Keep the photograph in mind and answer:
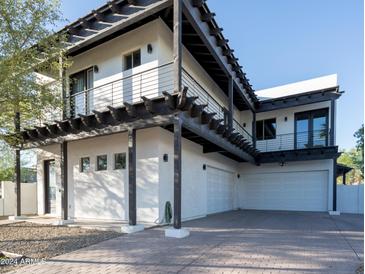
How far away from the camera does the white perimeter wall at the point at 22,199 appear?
1310cm

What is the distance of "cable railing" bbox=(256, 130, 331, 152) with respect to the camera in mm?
15719

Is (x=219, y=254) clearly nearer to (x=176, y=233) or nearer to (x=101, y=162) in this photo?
(x=176, y=233)

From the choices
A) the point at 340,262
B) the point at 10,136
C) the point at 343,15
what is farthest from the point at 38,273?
the point at 343,15

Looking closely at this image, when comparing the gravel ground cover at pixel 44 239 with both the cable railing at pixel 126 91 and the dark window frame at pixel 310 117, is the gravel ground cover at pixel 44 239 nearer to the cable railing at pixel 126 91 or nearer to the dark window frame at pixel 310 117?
the cable railing at pixel 126 91

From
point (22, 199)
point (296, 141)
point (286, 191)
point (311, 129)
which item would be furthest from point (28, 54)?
point (311, 129)

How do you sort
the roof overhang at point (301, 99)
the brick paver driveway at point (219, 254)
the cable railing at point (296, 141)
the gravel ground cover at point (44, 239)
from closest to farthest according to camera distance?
the brick paver driveway at point (219, 254), the gravel ground cover at point (44, 239), the roof overhang at point (301, 99), the cable railing at point (296, 141)

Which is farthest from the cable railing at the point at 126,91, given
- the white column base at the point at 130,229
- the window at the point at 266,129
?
the window at the point at 266,129

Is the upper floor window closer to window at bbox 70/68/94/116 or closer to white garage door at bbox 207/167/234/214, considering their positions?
window at bbox 70/68/94/116

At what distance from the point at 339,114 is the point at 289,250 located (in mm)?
13605

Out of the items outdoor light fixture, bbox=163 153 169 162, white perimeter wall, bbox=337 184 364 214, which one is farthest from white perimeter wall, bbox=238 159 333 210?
outdoor light fixture, bbox=163 153 169 162

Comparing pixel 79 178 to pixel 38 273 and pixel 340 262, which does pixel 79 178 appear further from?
pixel 340 262

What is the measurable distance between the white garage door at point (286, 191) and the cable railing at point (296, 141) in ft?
5.18

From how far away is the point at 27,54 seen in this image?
6.43 meters

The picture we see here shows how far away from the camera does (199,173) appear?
11578 millimetres
